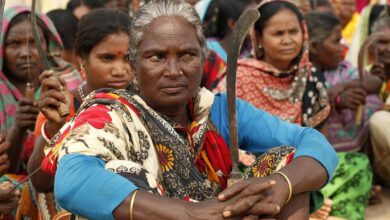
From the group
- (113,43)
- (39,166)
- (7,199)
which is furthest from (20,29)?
(39,166)

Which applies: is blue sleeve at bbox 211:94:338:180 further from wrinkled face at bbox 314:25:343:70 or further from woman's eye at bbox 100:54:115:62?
wrinkled face at bbox 314:25:343:70

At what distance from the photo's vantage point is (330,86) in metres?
5.68

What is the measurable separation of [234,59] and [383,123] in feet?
9.61

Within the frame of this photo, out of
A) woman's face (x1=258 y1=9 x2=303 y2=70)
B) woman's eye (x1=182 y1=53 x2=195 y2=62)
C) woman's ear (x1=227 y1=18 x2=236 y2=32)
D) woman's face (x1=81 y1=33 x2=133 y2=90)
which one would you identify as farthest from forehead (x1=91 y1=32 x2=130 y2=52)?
woman's ear (x1=227 y1=18 x2=236 y2=32)

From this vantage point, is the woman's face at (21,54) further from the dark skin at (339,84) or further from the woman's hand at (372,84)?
the woman's hand at (372,84)

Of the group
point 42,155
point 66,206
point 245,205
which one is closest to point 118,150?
point 66,206

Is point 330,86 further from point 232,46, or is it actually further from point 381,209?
point 232,46

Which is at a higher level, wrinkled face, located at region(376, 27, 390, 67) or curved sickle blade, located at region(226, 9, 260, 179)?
curved sickle blade, located at region(226, 9, 260, 179)

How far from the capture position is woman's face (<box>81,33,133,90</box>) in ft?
13.1

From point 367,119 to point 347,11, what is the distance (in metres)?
2.77

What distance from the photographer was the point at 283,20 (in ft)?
17.0

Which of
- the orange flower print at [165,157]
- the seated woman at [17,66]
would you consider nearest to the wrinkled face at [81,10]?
the seated woman at [17,66]

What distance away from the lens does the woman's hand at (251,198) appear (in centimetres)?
253

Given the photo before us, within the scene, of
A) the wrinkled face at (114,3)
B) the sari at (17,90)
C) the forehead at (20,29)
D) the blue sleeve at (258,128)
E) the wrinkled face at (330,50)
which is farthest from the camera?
the wrinkled face at (114,3)
